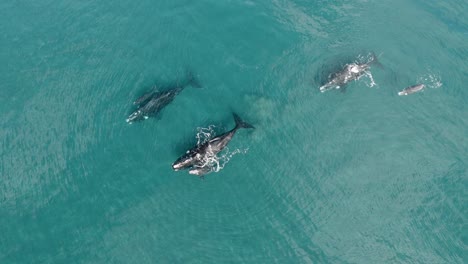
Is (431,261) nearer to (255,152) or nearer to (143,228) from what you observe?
(255,152)

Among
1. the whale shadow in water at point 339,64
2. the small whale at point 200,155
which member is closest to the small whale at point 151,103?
the small whale at point 200,155

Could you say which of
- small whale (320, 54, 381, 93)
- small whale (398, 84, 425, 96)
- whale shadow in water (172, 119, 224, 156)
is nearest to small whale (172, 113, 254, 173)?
whale shadow in water (172, 119, 224, 156)

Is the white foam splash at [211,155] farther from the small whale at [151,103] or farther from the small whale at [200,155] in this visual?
the small whale at [151,103]

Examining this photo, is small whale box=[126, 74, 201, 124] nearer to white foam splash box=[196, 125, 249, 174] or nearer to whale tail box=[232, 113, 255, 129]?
white foam splash box=[196, 125, 249, 174]

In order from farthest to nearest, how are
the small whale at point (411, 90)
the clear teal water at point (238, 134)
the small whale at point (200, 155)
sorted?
the small whale at point (411, 90) → the small whale at point (200, 155) → the clear teal water at point (238, 134)

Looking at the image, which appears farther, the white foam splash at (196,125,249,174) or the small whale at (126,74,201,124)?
the small whale at (126,74,201,124)

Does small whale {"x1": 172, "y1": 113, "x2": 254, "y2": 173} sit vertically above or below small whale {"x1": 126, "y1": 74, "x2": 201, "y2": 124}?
below
